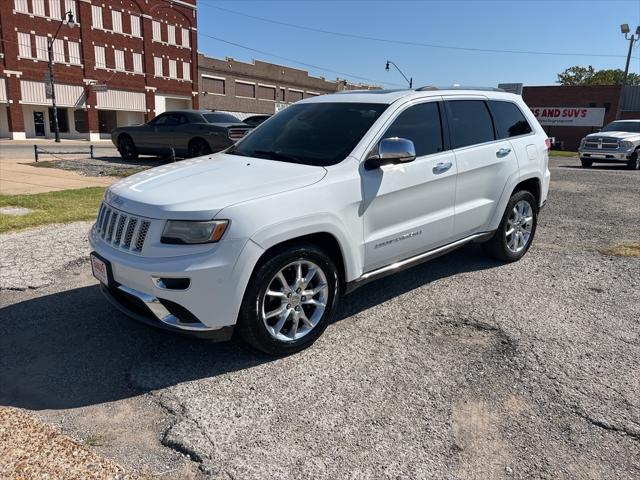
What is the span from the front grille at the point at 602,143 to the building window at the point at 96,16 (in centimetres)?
4086

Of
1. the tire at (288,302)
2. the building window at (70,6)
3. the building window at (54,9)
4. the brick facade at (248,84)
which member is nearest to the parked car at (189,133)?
the tire at (288,302)

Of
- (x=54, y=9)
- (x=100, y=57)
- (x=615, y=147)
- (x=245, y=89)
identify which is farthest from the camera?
(x=245, y=89)

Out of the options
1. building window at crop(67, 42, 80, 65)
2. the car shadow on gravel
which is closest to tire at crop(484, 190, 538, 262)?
the car shadow on gravel

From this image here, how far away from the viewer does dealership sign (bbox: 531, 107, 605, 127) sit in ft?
142

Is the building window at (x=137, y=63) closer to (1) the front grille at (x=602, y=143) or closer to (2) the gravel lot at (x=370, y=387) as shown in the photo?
(1) the front grille at (x=602, y=143)

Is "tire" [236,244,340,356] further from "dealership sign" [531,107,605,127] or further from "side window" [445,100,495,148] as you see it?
"dealership sign" [531,107,605,127]

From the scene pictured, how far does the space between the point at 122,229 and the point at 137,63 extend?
5008 cm

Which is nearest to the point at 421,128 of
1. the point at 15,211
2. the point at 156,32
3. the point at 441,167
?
the point at 441,167

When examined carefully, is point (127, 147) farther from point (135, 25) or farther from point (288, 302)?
point (135, 25)

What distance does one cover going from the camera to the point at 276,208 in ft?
10.8

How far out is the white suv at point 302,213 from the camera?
10.3 ft

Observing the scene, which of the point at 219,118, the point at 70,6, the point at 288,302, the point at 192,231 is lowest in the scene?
the point at 288,302

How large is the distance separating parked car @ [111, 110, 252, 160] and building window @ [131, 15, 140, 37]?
3625cm

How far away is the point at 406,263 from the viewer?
4355mm
